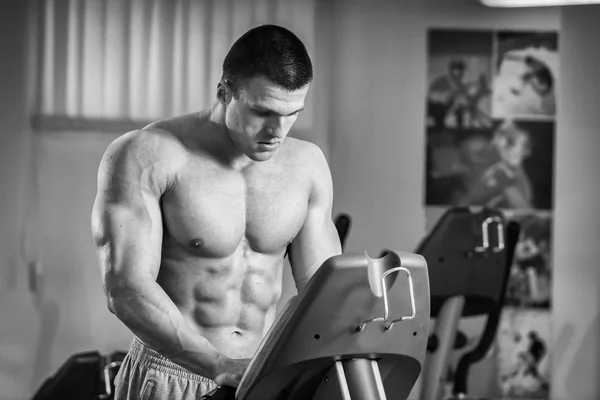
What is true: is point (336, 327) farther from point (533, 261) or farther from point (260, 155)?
point (533, 261)

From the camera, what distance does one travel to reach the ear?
2180 mm

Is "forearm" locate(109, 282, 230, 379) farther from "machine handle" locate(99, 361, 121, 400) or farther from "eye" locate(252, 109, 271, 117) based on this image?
"machine handle" locate(99, 361, 121, 400)

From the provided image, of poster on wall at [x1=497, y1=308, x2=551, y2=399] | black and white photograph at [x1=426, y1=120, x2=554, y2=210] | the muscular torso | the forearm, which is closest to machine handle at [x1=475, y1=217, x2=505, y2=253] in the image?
black and white photograph at [x1=426, y1=120, x2=554, y2=210]

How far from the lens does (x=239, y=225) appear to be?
2.33 meters

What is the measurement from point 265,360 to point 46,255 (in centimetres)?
428

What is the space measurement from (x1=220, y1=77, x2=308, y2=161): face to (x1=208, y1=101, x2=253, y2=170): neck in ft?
0.42

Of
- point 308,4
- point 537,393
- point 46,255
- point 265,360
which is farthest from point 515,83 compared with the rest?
point 265,360

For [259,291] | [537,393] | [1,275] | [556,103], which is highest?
[556,103]

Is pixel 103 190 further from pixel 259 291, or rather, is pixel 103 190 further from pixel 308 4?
pixel 308 4

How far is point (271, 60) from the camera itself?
208cm

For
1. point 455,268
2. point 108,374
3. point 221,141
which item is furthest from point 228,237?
point 455,268

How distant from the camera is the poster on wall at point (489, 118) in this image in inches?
223

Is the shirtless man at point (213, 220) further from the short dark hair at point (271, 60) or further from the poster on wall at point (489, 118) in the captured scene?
the poster on wall at point (489, 118)

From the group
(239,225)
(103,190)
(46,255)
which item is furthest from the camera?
(46,255)
